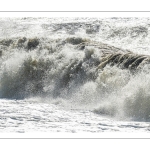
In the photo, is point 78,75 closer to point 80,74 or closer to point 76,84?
point 80,74

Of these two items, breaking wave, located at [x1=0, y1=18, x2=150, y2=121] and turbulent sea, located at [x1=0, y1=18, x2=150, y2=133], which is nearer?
turbulent sea, located at [x1=0, y1=18, x2=150, y2=133]

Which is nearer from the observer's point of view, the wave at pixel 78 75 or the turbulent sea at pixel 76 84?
the turbulent sea at pixel 76 84

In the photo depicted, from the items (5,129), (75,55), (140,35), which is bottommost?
(5,129)

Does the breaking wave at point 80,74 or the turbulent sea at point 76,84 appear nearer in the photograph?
the turbulent sea at point 76,84

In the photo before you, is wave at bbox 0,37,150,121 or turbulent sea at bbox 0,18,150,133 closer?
turbulent sea at bbox 0,18,150,133

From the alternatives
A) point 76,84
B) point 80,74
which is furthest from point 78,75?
point 76,84

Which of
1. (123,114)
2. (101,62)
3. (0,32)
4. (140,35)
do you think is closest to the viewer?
(123,114)

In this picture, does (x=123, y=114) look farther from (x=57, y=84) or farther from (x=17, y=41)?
(x=17, y=41)

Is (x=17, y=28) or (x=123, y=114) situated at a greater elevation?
(x=17, y=28)

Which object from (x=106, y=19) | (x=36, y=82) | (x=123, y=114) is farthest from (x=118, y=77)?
(x=106, y=19)
